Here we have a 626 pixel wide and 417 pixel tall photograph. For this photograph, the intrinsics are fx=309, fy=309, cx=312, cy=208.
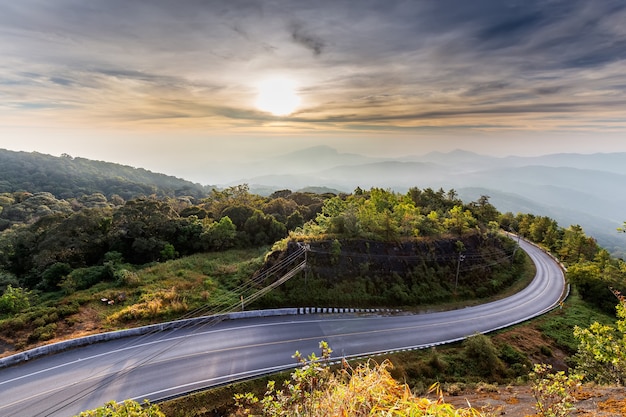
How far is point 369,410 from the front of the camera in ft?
11.1

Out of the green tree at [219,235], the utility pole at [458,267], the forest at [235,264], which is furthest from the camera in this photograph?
the green tree at [219,235]

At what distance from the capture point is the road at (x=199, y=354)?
1388 centimetres

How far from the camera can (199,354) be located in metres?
17.2

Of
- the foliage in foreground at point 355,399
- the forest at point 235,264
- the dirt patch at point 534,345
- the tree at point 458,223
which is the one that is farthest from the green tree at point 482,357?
the foliage in foreground at point 355,399

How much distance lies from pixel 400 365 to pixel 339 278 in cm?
895

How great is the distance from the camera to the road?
1388cm

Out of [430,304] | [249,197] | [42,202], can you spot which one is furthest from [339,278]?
[42,202]

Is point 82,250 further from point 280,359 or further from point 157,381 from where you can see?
point 280,359

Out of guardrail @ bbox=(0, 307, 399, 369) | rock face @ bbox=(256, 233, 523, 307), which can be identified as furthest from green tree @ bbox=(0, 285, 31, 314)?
rock face @ bbox=(256, 233, 523, 307)

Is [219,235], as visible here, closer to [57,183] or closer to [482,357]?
[482,357]

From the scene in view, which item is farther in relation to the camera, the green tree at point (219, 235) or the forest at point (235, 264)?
the green tree at point (219, 235)

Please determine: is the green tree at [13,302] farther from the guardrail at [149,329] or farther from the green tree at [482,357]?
→ the green tree at [482,357]

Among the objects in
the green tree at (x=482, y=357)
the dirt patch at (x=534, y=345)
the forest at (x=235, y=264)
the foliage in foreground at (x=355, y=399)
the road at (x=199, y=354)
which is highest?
the foliage in foreground at (x=355, y=399)

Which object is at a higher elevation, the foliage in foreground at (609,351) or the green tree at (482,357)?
the foliage in foreground at (609,351)
